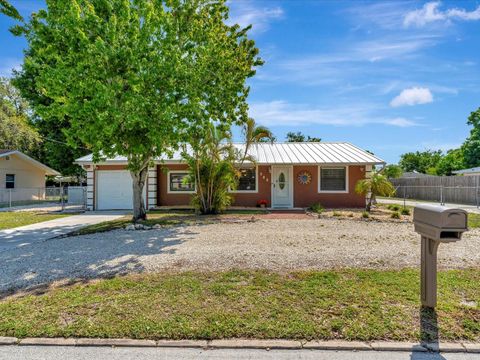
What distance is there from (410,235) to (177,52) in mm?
8612

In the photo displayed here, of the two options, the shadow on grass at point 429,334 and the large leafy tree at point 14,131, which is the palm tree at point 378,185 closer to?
the shadow on grass at point 429,334

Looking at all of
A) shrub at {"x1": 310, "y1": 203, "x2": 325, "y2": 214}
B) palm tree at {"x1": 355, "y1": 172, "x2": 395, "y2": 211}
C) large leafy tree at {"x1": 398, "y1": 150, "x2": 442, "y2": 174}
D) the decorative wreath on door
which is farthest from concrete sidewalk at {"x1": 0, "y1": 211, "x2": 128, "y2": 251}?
large leafy tree at {"x1": 398, "y1": 150, "x2": 442, "y2": 174}

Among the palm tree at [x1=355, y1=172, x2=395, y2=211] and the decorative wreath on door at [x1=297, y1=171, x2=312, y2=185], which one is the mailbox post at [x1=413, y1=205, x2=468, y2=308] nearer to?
the palm tree at [x1=355, y1=172, x2=395, y2=211]

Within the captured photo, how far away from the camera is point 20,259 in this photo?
6.55 m

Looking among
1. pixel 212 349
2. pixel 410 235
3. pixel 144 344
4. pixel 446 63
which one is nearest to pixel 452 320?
pixel 212 349

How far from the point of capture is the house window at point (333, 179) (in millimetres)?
16984

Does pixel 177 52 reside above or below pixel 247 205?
above

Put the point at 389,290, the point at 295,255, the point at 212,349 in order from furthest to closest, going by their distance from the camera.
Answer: the point at 295,255, the point at 389,290, the point at 212,349

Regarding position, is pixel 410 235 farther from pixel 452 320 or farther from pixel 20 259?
pixel 20 259

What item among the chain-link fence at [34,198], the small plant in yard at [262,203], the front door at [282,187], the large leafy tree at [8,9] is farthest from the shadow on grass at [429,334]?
the chain-link fence at [34,198]

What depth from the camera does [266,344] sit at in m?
3.24

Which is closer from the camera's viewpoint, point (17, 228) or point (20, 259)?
point (20, 259)

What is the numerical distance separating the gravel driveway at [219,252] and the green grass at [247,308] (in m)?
0.72

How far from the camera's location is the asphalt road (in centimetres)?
306
